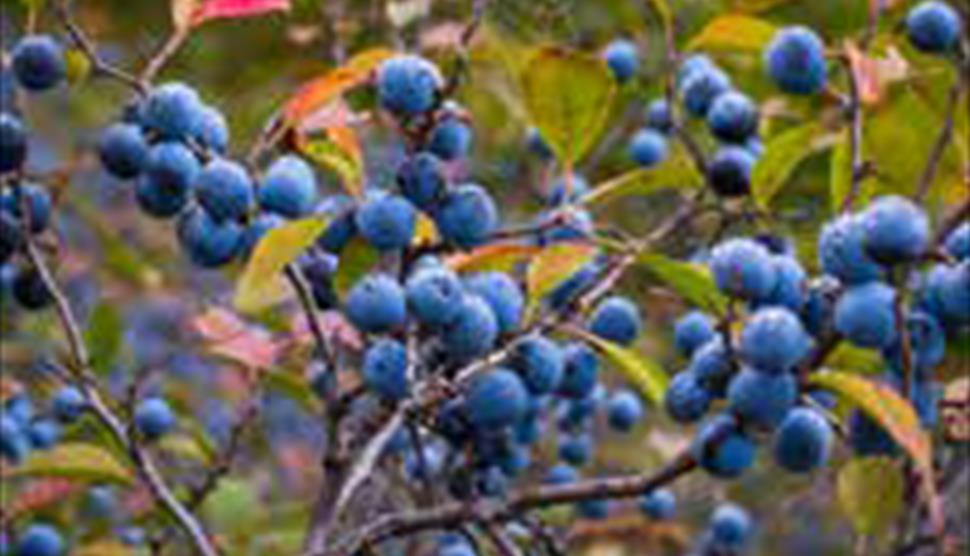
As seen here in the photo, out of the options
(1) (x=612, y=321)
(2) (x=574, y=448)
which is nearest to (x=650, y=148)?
(2) (x=574, y=448)

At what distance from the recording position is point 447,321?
4.56 ft

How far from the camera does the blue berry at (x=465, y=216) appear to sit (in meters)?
1.44

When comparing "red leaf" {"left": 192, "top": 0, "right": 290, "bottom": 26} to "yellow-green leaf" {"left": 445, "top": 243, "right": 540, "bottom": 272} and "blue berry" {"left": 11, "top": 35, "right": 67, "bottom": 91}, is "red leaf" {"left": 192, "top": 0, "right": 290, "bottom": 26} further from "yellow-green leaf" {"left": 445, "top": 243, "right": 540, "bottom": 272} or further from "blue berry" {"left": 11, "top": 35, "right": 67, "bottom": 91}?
"yellow-green leaf" {"left": 445, "top": 243, "right": 540, "bottom": 272}

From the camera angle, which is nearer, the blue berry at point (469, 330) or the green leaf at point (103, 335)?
the blue berry at point (469, 330)

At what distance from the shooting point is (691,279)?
1.46 m

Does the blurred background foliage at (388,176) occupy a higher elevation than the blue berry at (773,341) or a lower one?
higher

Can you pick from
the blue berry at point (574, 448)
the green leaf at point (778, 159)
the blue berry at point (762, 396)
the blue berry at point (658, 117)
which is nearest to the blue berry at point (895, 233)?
the blue berry at point (762, 396)

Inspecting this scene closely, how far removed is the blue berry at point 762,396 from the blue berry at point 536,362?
271 mm

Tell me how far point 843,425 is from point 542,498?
0.29 m

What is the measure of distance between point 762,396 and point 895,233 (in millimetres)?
141

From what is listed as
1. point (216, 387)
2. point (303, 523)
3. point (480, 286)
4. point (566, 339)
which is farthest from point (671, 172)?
point (216, 387)

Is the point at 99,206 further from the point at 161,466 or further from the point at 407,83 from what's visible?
the point at 407,83

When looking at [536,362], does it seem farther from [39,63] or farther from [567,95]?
[39,63]

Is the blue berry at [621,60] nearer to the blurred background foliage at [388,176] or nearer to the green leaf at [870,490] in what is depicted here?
the blurred background foliage at [388,176]
